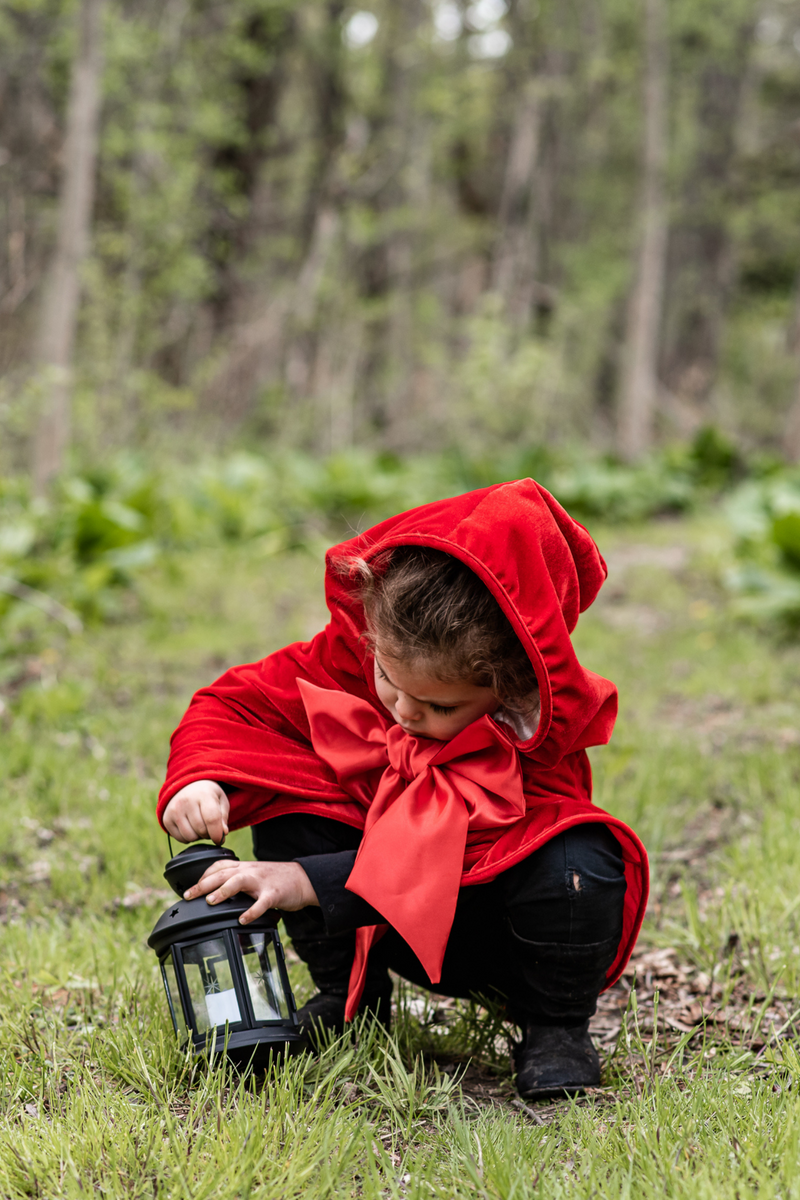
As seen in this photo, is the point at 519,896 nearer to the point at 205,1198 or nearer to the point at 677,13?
the point at 205,1198

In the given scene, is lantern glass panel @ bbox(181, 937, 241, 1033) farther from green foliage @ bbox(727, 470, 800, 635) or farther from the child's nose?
green foliage @ bbox(727, 470, 800, 635)

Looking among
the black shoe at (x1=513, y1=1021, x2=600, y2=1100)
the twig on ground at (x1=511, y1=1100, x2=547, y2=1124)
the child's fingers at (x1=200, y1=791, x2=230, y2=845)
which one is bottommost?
the twig on ground at (x1=511, y1=1100, x2=547, y2=1124)

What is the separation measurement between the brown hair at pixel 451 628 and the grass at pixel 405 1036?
670mm

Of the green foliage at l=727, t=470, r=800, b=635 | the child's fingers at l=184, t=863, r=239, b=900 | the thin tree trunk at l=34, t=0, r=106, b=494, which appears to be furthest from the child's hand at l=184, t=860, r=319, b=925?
the thin tree trunk at l=34, t=0, r=106, b=494

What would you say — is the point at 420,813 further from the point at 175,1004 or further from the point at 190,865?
the point at 175,1004

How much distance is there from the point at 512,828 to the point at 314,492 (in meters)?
6.98

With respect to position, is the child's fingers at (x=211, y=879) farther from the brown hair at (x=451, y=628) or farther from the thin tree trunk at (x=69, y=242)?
the thin tree trunk at (x=69, y=242)

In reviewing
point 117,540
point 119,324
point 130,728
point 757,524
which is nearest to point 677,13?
point 119,324

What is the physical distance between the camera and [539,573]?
63.6 inches

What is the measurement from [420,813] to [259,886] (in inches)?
11.5

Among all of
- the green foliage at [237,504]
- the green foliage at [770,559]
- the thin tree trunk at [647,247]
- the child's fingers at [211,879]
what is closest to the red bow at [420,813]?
the child's fingers at [211,879]

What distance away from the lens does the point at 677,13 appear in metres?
16.1

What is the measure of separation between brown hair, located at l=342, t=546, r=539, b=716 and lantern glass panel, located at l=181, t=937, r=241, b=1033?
561mm

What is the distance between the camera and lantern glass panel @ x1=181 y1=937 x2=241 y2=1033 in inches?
65.9
